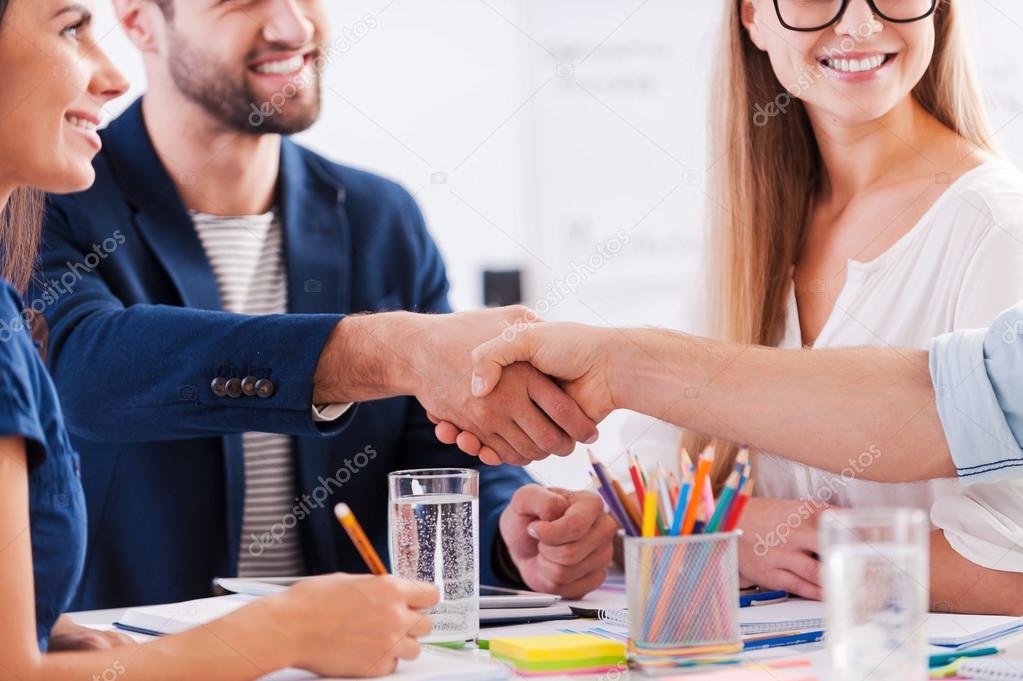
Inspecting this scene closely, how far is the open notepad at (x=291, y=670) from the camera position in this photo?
107 centimetres

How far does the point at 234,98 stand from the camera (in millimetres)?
2301

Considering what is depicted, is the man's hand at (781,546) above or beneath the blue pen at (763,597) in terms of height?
above

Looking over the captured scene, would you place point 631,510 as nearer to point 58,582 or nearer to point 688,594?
point 688,594

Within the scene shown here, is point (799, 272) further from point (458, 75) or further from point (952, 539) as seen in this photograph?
point (458, 75)

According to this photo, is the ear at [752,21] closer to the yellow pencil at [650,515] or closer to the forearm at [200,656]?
the yellow pencil at [650,515]

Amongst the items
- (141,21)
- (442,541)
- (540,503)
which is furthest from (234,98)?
(442,541)

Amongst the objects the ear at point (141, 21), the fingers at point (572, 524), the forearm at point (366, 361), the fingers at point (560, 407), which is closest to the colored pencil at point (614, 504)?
the fingers at point (572, 524)

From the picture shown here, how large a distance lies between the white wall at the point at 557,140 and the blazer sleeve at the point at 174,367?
2.13m

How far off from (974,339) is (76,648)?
1.01 metres

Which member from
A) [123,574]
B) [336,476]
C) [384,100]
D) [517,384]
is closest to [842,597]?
[517,384]

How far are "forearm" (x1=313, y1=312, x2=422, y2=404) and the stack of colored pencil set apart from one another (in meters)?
0.66

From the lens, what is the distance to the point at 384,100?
3.93m

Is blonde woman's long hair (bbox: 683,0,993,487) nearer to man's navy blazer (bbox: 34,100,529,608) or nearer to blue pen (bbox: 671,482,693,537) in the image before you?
man's navy blazer (bbox: 34,100,529,608)

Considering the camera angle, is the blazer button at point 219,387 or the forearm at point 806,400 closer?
the forearm at point 806,400
